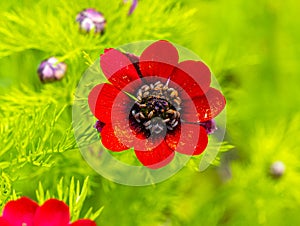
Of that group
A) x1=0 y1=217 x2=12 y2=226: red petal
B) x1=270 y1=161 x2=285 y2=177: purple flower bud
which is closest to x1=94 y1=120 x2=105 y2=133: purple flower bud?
x1=0 y1=217 x2=12 y2=226: red petal

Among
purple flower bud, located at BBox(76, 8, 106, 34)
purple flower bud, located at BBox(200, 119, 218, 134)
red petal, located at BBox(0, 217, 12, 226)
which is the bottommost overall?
red petal, located at BBox(0, 217, 12, 226)

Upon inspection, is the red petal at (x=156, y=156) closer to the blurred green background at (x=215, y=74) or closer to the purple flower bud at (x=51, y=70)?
the blurred green background at (x=215, y=74)

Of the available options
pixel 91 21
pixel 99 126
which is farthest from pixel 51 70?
pixel 99 126

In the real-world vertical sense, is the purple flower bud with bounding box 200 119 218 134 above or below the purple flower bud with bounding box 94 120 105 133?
below

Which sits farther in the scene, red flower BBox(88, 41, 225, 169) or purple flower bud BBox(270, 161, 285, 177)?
purple flower bud BBox(270, 161, 285, 177)

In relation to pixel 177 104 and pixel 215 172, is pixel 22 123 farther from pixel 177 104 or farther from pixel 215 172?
pixel 215 172

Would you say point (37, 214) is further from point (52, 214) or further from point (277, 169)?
point (277, 169)

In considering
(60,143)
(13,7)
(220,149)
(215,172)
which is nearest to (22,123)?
(60,143)

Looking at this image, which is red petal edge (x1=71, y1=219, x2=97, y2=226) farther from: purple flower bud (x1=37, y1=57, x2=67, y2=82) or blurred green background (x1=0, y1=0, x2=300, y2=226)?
purple flower bud (x1=37, y1=57, x2=67, y2=82)
